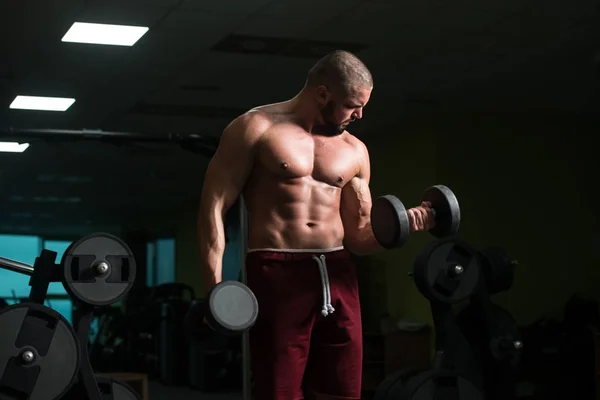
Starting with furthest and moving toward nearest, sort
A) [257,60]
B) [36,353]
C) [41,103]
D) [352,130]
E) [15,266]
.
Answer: [352,130] < [41,103] < [257,60] < [15,266] < [36,353]

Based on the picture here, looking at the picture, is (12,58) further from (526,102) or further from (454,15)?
(526,102)

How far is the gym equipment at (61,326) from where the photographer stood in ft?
8.38

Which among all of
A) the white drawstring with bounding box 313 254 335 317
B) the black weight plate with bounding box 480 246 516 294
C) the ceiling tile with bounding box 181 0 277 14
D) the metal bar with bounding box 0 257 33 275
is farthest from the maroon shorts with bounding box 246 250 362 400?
the ceiling tile with bounding box 181 0 277 14

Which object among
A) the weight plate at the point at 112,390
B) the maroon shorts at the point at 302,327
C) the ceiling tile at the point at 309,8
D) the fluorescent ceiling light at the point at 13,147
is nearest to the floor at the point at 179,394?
the fluorescent ceiling light at the point at 13,147

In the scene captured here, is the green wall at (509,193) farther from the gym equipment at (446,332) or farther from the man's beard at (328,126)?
the man's beard at (328,126)

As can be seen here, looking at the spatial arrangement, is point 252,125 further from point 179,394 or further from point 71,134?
point 179,394

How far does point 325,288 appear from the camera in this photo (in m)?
2.37

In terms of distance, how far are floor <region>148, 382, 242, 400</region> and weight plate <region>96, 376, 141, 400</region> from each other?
4.91m

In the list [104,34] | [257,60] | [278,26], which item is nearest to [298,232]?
[278,26]

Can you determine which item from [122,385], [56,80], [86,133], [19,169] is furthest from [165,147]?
[122,385]

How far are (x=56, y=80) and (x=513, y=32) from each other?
2774 mm

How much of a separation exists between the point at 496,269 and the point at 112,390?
1162 millimetres

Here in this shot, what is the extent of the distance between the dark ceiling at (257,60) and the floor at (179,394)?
63.1 inches

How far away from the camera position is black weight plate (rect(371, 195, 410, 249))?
2.30m
